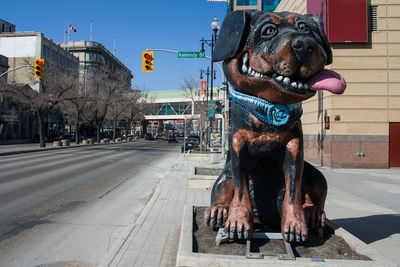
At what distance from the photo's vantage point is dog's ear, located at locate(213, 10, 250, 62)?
283cm

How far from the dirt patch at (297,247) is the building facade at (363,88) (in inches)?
484

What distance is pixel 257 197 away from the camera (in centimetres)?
339

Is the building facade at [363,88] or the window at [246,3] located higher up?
the window at [246,3]

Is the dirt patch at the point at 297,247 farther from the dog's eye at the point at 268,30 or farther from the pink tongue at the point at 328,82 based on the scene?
the dog's eye at the point at 268,30

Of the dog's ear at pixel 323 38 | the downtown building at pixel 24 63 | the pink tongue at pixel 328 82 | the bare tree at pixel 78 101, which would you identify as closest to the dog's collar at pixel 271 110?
the pink tongue at pixel 328 82

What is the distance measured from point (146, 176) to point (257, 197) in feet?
30.8

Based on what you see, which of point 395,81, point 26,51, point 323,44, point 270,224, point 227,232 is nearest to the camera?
point 323,44

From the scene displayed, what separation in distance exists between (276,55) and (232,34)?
1.92 ft

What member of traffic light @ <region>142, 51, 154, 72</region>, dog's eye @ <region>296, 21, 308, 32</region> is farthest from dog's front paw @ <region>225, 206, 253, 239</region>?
traffic light @ <region>142, 51, 154, 72</region>

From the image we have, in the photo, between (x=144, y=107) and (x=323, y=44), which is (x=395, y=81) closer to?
(x=323, y=44)

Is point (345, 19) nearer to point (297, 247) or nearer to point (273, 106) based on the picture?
point (273, 106)

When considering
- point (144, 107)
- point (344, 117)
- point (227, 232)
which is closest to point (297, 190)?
point (227, 232)

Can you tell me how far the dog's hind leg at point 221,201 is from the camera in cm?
329

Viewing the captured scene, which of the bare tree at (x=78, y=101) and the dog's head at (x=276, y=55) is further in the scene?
the bare tree at (x=78, y=101)
